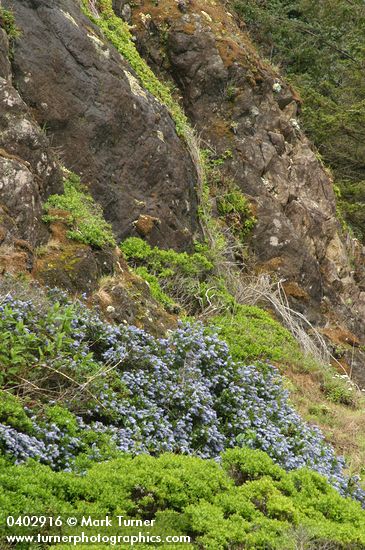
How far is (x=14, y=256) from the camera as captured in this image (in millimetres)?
6539

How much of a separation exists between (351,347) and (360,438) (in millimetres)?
4066

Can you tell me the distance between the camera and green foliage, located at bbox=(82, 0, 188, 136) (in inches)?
436

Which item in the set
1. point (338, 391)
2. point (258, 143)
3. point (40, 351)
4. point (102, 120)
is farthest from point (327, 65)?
point (40, 351)

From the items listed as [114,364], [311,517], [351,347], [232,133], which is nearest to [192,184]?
[232,133]

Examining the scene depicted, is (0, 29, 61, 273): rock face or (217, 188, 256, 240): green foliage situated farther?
(217, 188, 256, 240): green foliage

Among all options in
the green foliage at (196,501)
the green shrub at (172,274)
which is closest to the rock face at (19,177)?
the green shrub at (172,274)

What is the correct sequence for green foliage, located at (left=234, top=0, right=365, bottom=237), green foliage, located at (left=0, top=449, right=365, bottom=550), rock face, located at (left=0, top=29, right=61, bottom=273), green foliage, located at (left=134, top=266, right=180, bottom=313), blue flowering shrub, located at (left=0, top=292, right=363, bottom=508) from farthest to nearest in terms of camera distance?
green foliage, located at (left=234, top=0, right=365, bottom=237) → green foliage, located at (left=134, top=266, right=180, bottom=313) → rock face, located at (left=0, top=29, right=61, bottom=273) → blue flowering shrub, located at (left=0, top=292, right=363, bottom=508) → green foliage, located at (left=0, top=449, right=365, bottom=550)

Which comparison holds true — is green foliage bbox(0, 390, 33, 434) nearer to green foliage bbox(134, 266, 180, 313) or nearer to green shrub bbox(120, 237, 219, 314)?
green foliage bbox(134, 266, 180, 313)

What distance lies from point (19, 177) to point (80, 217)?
89 centimetres

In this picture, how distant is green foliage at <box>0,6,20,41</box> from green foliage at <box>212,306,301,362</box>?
4191 mm

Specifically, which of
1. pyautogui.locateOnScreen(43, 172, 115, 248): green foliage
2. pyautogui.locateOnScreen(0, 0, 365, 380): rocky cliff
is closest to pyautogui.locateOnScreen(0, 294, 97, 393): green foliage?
pyautogui.locateOnScreen(0, 0, 365, 380): rocky cliff

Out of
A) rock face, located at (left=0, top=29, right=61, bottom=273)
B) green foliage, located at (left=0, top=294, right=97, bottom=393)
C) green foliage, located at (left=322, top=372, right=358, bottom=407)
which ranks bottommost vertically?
green foliage, located at (left=322, top=372, right=358, bottom=407)

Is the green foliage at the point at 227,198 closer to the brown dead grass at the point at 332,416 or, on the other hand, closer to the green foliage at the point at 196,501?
the brown dead grass at the point at 332,416

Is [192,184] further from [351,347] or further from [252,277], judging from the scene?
[351,347]
